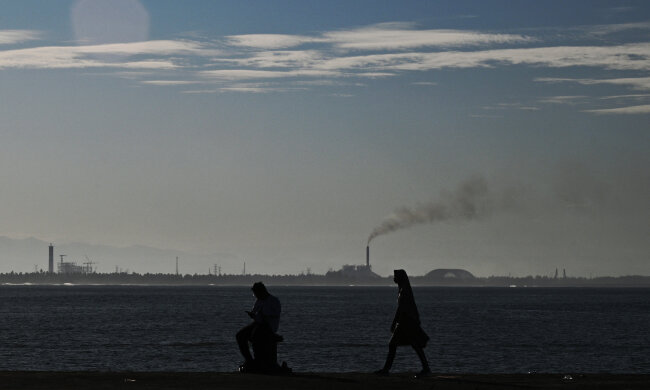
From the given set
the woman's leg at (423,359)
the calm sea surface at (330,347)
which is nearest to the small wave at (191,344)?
the calm sea surface at (330,347)

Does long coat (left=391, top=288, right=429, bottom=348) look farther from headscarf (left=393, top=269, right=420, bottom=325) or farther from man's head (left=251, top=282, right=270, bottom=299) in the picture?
man's head (left=251, top=282, right=270, bottom=299)

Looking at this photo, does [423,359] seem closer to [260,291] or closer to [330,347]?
[260,291]

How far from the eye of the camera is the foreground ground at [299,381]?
20328 mm

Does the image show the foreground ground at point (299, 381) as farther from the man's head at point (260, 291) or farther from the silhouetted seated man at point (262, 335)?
the man's head at point (260, 291)

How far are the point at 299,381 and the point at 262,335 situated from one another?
1672 millimetres

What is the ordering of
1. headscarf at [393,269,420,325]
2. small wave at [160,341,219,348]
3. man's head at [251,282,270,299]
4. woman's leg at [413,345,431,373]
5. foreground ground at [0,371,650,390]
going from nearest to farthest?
foreground ground at [0,371,650,390] → woman's leg at [413,345,431,373] → man's head at [251,282,270,299] → headscarf at [393,269,420,325] → small wave at [160,341,219,348]

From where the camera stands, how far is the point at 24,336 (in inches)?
3061

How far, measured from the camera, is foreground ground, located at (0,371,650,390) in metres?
20.3

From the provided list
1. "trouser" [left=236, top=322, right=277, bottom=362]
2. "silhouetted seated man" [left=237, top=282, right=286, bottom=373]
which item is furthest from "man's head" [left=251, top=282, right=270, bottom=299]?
"trouser" [left=236, top=322, right=277, bottom=362]

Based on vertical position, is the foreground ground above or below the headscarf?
below

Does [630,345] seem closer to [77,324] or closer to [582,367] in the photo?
[582,367]

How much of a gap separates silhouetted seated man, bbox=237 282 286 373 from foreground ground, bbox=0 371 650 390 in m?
0.55

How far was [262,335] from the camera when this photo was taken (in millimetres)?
22266

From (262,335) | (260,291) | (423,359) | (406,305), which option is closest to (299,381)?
(262,335)
